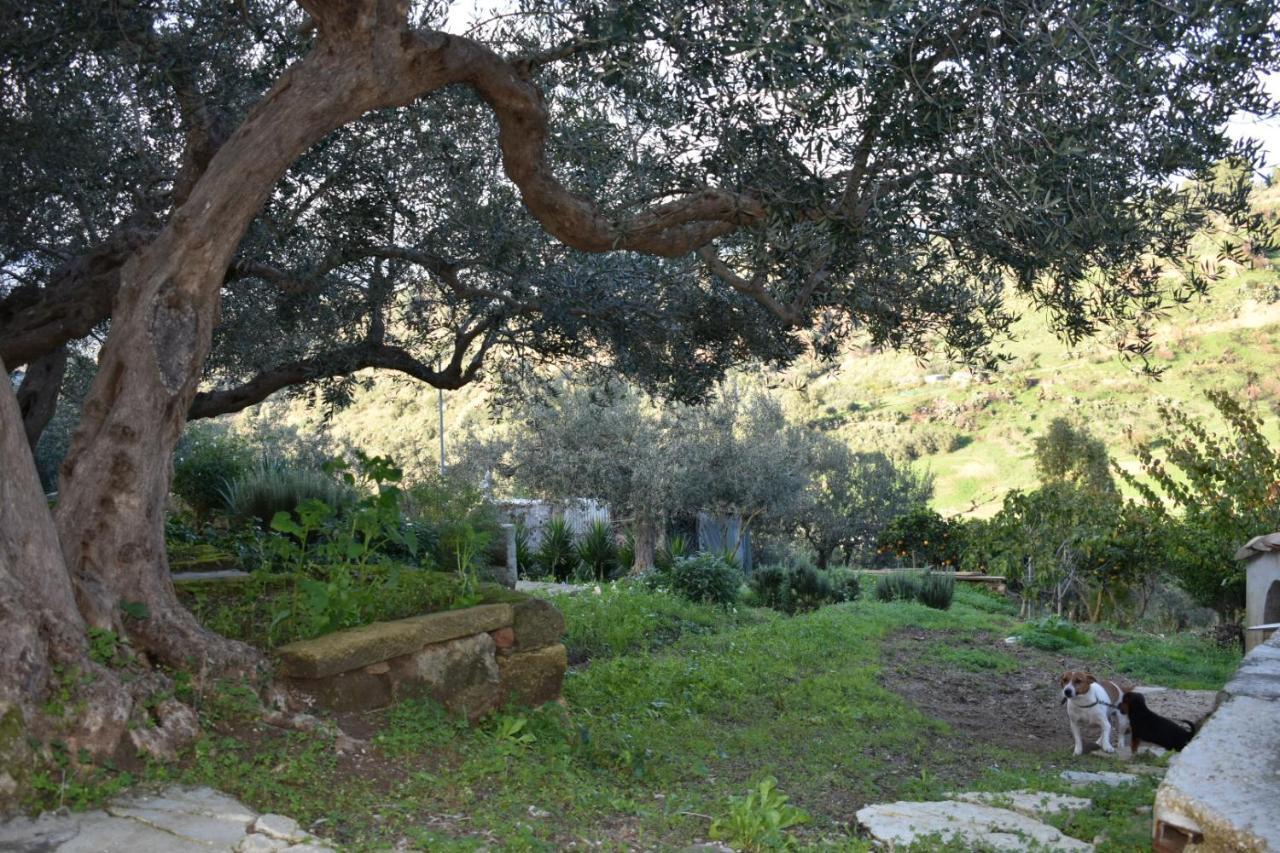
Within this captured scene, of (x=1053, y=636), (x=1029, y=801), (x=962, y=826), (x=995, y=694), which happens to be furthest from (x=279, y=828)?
(x=1053, y=636)

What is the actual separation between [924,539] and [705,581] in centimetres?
840

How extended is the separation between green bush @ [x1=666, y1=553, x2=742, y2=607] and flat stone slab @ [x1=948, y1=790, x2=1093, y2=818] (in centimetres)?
812

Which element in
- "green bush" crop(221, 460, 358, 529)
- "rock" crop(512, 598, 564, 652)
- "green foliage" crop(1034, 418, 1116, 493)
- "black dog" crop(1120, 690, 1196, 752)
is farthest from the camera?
"green foliage" crop(1034, 418, 1116, 493)

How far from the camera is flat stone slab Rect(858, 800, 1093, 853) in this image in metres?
4.22

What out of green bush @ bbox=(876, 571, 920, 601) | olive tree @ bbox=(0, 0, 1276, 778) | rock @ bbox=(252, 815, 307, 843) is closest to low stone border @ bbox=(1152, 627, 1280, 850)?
olive tree @ bbox=(0, 0, 1276, 778)

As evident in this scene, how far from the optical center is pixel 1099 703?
6578 mm

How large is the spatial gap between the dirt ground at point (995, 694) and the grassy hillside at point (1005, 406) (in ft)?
57.2

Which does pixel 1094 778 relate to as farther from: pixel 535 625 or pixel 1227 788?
pixel 535 625

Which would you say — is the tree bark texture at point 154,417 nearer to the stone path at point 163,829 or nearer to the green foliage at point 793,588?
the stone path at point 163,829

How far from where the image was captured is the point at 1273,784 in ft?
10.4

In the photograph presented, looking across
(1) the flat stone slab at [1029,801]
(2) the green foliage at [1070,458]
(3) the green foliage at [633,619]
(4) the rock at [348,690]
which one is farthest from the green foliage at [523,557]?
(1) the flat stone slab at [1029,801]

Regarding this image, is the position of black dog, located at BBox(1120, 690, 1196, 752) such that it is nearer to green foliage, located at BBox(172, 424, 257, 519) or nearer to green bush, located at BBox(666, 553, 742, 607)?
green bush, located at BBox(666, 553, 742, 607)

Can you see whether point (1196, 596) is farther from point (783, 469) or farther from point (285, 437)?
point (285, 437)

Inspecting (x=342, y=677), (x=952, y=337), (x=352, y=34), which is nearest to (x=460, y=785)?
(x=342, y=677)
